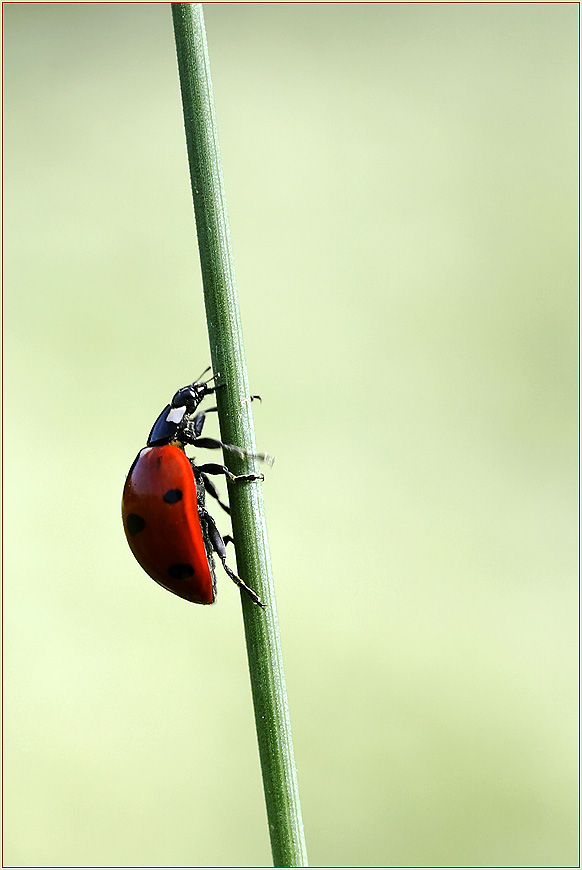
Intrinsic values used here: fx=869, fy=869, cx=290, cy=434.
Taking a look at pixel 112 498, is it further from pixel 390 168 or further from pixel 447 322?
pixel 390 168

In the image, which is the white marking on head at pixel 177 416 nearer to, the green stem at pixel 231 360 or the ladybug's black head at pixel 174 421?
the ladybug's black head at pixel 174 421

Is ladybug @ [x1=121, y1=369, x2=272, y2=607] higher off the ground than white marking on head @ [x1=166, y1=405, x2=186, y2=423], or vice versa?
white marking on head @ [x1=166, y1=405, x2=186, y2=423]

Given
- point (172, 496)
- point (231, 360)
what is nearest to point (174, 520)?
point (172, 496)

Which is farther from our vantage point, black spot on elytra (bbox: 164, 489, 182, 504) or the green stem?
black spot on elytra (bbox: 164, 489, 182, 504)

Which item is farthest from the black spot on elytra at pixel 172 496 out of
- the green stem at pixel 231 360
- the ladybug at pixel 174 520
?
the green stem at pixel 231 360

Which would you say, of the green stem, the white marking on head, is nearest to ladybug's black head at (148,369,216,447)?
the white marking on head

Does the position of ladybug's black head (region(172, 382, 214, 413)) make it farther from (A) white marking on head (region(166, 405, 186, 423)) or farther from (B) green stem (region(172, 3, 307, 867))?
(B) green stem (region(172, 3, 307, 867))
